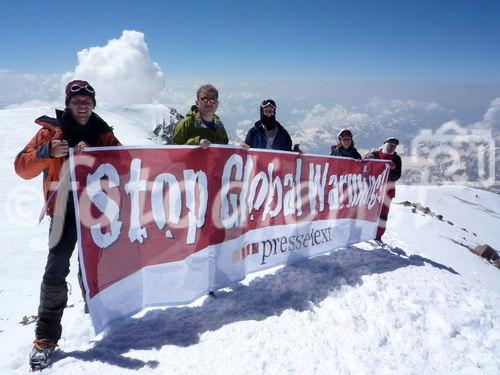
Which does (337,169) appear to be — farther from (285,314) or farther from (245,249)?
(285,314)

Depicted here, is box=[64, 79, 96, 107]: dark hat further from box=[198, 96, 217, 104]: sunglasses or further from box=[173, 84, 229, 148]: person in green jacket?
box=[198, 96, 217, 104]: sunglasses

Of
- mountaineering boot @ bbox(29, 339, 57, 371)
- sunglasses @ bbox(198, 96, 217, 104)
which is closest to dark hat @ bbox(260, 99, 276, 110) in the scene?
sunglasses @ bbox(198, 96, 217, 104)

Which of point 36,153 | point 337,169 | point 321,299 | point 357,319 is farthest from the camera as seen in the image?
point 337,169

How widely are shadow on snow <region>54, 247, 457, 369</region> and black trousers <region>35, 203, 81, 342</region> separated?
1.12 feet

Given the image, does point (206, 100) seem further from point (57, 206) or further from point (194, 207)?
point (57, 206)

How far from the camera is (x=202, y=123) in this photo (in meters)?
5.62

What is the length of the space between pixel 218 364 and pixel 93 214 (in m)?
2.23

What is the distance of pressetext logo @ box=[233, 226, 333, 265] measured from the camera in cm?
595

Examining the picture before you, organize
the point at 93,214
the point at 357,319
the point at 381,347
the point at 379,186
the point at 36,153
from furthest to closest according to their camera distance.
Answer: the point at 379,186 → the point at 357,319 → the point at 381,347 → the point at 93,214 → the point at 36,153

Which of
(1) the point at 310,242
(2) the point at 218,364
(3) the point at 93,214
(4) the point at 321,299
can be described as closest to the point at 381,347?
(4) the point at 321,299

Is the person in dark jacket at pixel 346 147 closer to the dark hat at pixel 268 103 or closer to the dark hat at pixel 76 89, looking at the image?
the dark hat at pixel 268 103

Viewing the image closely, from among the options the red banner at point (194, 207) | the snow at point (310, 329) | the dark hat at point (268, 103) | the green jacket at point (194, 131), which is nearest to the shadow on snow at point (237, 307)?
the snow at point (310, 329)

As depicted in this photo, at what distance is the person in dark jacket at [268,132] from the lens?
7.26 metres

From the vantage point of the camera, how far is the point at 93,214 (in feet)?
13.6
